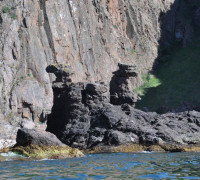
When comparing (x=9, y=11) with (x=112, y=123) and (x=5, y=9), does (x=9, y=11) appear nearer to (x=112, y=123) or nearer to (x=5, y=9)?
(x=5, y=9)

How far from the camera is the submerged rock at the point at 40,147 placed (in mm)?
24680

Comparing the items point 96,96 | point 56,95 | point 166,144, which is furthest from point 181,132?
point 56,95

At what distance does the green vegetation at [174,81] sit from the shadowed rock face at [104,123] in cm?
2686

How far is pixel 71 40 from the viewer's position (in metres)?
69.0

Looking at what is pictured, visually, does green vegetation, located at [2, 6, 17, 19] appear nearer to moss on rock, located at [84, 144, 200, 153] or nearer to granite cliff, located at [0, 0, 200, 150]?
granite cliff, located at [0, 0, 200, 150]

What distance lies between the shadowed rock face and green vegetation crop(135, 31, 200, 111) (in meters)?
26.9

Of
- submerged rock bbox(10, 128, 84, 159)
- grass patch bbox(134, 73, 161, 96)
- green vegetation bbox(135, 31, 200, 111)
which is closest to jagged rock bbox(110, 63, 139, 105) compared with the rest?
submerged rock bbox(10, 128, 84, 159)

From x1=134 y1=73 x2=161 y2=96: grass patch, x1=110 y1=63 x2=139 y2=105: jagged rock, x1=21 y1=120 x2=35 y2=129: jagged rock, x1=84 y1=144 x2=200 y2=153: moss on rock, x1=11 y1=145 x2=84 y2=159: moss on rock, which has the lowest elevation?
x1=84 y1=144 x2=200 y2=153: moss on rock

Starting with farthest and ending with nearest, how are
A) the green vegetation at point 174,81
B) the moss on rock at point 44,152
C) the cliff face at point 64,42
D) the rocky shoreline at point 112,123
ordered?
the green vegetation at point 174,81, the cliff face at point 64,42, the rocky shoreline at point 112,123, the moss on rock at point 44,152

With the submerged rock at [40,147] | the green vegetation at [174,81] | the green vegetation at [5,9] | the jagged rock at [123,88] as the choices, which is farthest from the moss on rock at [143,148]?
the green vegetation at [5,9]

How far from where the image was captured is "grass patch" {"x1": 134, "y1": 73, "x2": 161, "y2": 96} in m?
72.9

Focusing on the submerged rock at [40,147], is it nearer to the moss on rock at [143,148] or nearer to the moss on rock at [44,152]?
the moss on rock at [44,152]

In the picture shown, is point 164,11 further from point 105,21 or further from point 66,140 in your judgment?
point 66,140

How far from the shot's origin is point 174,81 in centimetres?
7338
